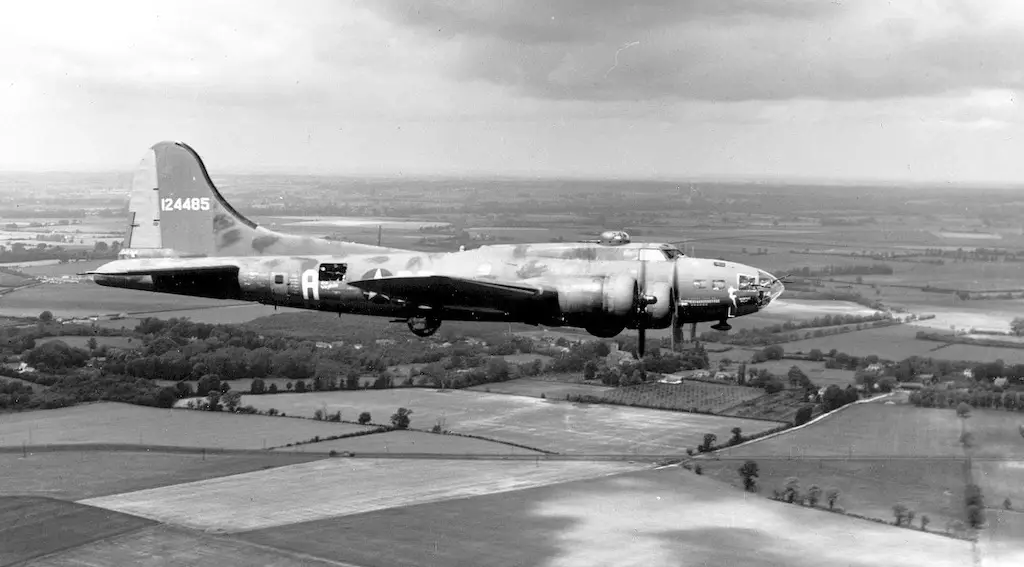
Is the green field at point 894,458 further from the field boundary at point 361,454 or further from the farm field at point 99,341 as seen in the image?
the farm field at point 99,341

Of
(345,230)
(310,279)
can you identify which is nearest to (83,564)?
(310,279)

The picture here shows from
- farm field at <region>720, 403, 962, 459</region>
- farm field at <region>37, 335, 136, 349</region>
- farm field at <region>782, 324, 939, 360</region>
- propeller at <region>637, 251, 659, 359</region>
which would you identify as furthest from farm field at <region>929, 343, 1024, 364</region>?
farm field at <region>37, 335, 136, 349</region>

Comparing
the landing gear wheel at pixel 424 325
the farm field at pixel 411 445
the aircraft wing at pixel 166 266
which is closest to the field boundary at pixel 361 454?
the farm field at pixel 411 445

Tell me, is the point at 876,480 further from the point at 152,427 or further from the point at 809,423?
the point at 152,427

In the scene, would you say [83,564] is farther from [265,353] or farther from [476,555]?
[265,353]

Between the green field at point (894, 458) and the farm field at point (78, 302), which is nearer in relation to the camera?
the green field at point (894, 458)

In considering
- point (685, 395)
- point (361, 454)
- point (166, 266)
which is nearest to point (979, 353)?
point (685, 395)
